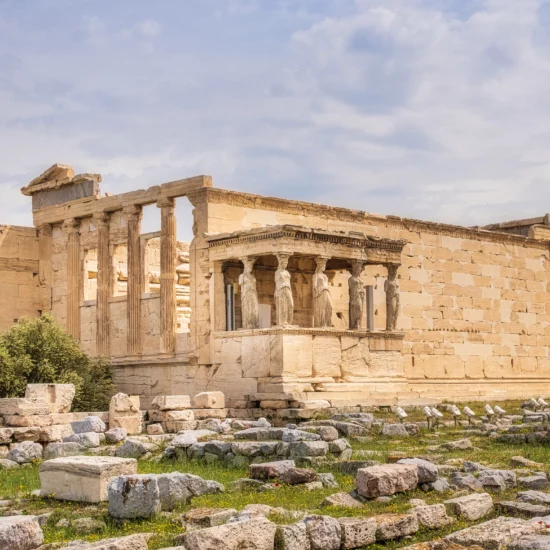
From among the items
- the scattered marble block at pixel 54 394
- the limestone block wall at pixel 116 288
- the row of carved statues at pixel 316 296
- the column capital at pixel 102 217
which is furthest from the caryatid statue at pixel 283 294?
the column capital at pixel 102 217

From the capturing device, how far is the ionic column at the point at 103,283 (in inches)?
960

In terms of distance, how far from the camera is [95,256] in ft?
84.9

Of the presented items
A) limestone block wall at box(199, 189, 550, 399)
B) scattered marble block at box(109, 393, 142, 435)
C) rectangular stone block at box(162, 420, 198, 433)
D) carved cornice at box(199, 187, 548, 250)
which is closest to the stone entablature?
carved cornice at box(199, 187, 548, 250)

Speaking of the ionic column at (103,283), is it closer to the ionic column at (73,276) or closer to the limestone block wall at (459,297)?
the ionic column at (73,276)

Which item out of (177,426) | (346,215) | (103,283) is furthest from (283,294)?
(103,283)

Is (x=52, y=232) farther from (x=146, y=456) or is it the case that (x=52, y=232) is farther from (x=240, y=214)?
(x=146, y=456)

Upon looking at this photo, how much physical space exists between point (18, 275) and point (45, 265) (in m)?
0.77

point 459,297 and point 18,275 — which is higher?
point 18,275

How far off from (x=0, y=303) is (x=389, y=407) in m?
10.1

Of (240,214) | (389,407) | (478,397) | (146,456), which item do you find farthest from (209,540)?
(478,397)

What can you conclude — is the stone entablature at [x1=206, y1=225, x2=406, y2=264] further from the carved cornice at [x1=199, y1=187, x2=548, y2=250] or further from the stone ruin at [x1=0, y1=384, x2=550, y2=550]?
the stone ruin at [x1=0, y1=384, x2=550, y2=550]

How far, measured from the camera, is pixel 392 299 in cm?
2331

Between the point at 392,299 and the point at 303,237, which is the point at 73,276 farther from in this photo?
the point at 392,299

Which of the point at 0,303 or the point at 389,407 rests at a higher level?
the point at 0,303
